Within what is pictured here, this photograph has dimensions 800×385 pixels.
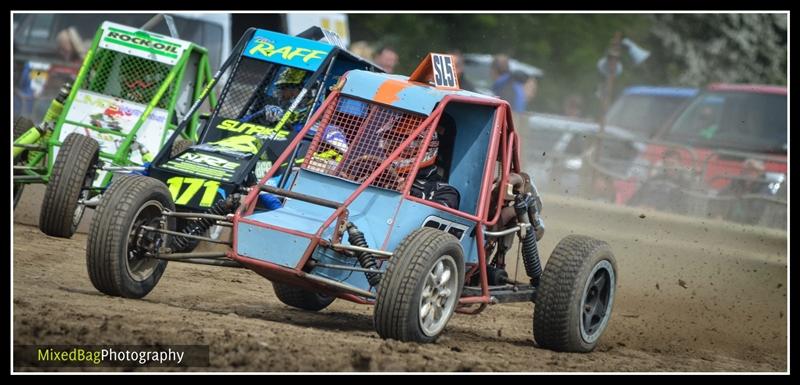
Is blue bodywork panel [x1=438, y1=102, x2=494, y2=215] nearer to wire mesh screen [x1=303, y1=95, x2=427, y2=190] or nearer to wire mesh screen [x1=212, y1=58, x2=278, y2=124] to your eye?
wire mesh screen [x1=303, y1=95, x2=427, y2=190]

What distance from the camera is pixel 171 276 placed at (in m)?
8.98

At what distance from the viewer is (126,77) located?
11555 millimetres

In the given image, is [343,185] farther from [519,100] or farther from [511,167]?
[519,100]

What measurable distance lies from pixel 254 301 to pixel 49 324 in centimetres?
264

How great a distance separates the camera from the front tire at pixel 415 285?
20.2 feet

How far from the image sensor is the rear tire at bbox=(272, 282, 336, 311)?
26.5 ft

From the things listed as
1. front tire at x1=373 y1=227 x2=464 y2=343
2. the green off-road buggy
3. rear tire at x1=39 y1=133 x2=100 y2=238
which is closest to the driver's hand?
the green off-road buggy

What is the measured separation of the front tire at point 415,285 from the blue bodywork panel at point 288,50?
3.70 metres

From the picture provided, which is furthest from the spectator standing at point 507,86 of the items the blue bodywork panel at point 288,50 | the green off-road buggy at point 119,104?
the blue bodywork panel at point 288,50

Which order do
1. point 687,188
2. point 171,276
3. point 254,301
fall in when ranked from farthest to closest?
1. point 687,188
2. point 171,276
3. point 254,301
